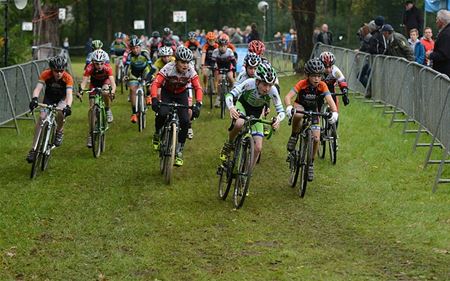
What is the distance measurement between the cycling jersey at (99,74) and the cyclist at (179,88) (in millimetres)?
2772

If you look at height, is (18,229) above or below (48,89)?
below

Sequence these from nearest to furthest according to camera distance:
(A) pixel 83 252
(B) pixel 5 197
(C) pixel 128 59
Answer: (A) pixel 83 252 < (B) pixel 5 197 < (C) pixel 128 59

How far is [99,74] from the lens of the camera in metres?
17.2

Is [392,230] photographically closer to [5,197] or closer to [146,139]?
[5,197]

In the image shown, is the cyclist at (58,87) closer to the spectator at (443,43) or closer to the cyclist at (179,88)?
the cyclist at (179,88)

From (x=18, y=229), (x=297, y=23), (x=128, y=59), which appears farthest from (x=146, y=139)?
(x=297, y=23)

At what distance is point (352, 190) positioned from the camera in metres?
13.1

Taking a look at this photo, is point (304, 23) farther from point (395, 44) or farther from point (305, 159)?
point (305, 159)

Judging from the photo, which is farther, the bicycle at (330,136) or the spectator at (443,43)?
the spectator at (443,43)

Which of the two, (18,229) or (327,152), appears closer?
(18,229)

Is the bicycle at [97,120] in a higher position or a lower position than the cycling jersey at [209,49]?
lower

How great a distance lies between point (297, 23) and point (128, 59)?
1367cm

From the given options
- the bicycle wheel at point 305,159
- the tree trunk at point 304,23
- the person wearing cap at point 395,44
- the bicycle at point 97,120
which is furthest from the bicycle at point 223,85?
the tree trunk at point 304,23

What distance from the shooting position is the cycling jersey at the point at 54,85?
14.7 metres
